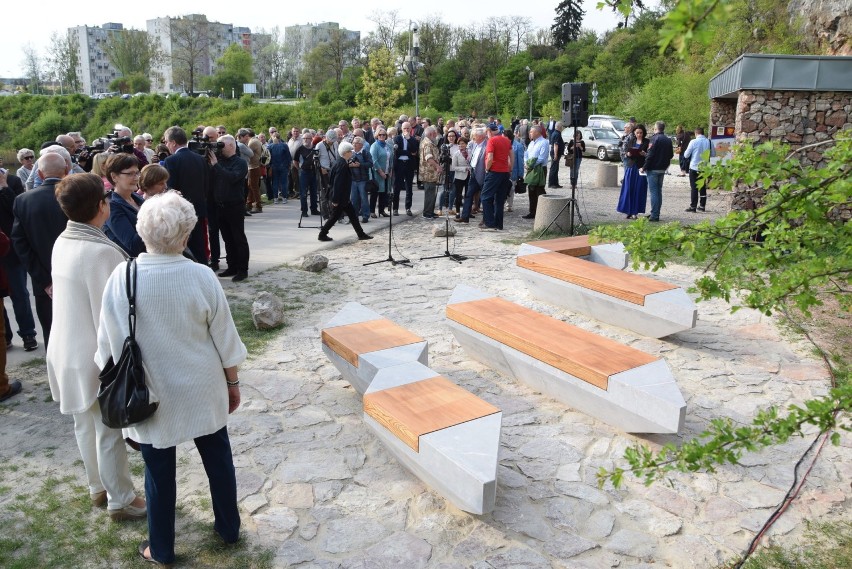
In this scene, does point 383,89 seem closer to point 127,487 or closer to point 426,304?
point 426,304

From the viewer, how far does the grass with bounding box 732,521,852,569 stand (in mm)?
3014

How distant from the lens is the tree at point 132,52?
229 feet

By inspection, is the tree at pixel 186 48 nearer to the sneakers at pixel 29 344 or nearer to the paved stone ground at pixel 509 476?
the sneakers at pixel 29 344

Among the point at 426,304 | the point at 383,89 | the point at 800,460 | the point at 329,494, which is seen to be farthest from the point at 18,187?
the point at 383,89

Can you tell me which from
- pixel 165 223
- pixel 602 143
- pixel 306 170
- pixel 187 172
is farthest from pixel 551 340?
pixel 602 143

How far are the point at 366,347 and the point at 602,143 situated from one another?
71.7 ft

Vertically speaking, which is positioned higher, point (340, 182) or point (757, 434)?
point (340, 182)

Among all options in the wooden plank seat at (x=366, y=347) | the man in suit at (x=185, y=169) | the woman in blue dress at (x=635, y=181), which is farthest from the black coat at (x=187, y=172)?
the woman in blue dress at (x=635, y=181)

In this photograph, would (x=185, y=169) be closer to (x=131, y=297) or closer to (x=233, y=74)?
(x=131, y=297)

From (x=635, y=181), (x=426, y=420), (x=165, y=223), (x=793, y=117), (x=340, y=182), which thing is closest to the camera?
(x=165, y=223)

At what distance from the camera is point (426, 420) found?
11.6 ft

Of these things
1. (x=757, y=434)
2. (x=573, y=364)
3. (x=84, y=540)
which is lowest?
(x=84, y=540)

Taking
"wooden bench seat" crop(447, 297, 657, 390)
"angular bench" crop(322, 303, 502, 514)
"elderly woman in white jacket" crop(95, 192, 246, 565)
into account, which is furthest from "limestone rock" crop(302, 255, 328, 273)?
"elderly woman in white jacket" crop(95, 192, 246, 565)

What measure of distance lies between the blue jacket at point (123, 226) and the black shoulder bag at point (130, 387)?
182cm
